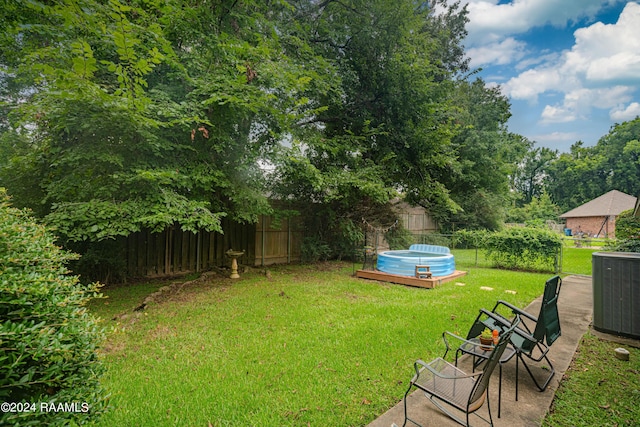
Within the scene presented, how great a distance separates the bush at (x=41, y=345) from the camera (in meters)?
1.16

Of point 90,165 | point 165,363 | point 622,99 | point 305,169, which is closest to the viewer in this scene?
point 165,363

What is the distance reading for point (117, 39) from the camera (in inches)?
161

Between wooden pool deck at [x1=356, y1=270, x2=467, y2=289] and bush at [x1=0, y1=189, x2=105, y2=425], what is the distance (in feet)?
22.5

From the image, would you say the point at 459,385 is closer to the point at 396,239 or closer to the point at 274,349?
the point at 274,349

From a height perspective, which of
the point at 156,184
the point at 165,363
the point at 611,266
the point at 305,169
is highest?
the point at 305,169

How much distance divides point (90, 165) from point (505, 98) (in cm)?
2269

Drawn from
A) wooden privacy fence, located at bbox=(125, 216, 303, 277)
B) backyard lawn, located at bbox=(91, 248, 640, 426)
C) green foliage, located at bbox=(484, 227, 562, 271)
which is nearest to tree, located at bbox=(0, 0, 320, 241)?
backyard lawn, located at bbox=(91, 248, 640, 426)

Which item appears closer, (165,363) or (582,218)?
(165,363)

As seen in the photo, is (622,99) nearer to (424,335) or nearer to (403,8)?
(403,8)

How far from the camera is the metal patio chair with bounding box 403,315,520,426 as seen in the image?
6.70 feet

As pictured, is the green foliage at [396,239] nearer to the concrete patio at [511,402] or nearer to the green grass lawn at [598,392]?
the concrete patio at [511,402]

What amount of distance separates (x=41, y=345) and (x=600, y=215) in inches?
1484

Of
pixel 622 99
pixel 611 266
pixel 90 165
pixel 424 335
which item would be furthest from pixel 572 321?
pixel 622 99

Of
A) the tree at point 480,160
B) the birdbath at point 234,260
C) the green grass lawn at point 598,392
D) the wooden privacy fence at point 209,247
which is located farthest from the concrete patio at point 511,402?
the tree at point 480,160
